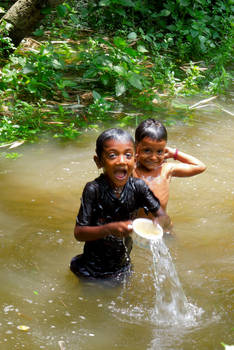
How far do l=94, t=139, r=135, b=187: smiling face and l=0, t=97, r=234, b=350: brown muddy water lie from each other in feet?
2.43

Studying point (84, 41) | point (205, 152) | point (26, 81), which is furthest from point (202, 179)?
point (84, 41)

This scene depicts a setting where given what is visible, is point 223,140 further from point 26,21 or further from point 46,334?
point 46,334

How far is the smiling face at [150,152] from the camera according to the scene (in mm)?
3605

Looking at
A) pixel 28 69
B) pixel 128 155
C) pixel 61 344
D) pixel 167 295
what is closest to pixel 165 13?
pixel 28 69

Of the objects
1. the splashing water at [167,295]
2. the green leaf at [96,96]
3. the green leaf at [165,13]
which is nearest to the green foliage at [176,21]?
the green leaf at [165,13]

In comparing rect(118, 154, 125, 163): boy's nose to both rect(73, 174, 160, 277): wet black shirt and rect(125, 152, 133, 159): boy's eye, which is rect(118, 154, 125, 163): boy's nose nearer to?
rect(125, 152, 133, 159): boy's eye

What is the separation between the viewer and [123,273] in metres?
3.30

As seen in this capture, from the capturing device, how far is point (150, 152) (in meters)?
3.66

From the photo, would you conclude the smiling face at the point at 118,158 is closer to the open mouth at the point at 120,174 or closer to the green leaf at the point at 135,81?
the open mouth at the point at 120,174

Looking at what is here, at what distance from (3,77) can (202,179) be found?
7.86ft

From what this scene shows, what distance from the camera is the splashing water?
2977 mm

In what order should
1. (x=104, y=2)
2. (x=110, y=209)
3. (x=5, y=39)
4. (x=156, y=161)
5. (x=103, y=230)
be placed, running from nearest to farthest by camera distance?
(x=103, y=230), (x=110, y=209), (x=156, y=161), (x=5, y=39), (x=104, y=2)

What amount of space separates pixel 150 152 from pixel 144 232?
3.01 feet

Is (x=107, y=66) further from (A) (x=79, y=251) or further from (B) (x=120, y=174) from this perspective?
(B) (x=120, y=174)
